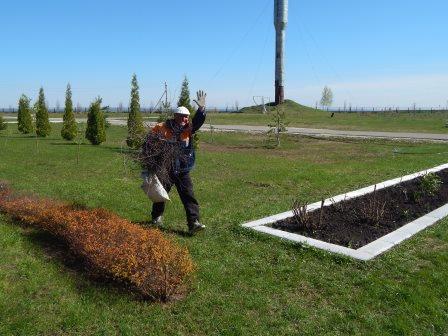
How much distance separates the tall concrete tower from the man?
39.3m

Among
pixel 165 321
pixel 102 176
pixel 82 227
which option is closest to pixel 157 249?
pixel 165 321

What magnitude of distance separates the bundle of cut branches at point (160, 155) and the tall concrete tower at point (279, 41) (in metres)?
39.7

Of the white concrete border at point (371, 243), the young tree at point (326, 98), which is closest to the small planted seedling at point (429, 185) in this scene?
the white concrete border at point (371, 243)

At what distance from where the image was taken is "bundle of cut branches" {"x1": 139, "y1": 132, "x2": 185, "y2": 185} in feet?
19.9

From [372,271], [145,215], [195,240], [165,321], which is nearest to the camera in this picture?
[165,321]

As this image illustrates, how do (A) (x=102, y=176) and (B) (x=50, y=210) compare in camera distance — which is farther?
(A) (x=102, y=176)

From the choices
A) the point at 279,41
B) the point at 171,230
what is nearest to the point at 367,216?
the point at 171,230

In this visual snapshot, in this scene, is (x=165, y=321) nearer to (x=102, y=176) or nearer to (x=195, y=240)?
(x=195, y=240)

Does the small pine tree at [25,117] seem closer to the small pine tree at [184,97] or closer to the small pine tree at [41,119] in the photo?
the small pine tree at [41,119]

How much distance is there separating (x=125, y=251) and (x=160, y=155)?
1914 millimetres

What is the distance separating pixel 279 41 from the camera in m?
43.9

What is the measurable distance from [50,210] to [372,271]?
14.7 ft

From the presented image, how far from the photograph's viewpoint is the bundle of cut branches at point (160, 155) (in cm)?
608

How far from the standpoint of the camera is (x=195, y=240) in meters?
6.12
